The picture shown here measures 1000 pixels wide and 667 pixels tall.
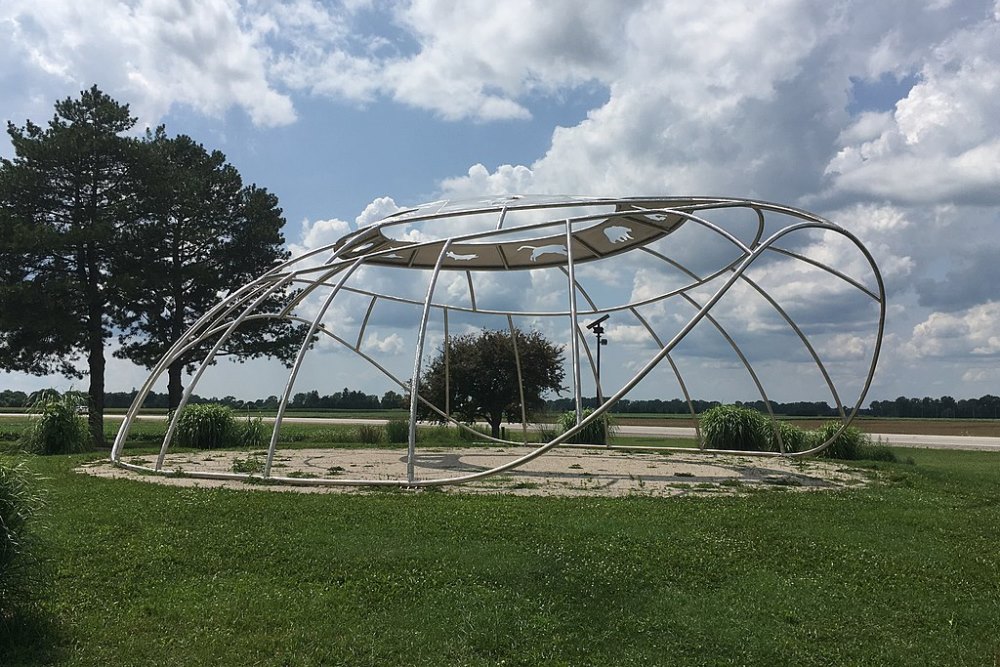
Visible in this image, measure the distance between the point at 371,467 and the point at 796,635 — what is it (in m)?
8.72

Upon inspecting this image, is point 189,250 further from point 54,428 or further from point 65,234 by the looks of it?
point 54,428

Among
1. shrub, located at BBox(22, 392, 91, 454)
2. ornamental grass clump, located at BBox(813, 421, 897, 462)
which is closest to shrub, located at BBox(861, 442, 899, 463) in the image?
ornamental grass clump, located at BBox(813, 421, 897, 462)

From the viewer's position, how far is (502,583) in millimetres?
6262

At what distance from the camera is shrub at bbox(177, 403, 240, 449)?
18438mm

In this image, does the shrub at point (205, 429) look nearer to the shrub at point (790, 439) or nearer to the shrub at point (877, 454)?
the shrub at point (790, 439)

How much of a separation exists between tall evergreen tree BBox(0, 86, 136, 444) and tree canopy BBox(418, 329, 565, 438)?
443 inches

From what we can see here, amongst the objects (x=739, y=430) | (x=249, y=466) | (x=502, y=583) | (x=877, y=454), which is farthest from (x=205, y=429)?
(x=877, y=454)

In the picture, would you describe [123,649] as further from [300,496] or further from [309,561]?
[300,496]

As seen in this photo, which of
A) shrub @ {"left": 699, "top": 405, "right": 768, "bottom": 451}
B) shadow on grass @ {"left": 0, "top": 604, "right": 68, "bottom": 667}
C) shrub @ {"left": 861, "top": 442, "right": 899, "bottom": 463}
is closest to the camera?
shadow on grass @ {"left": 0, "top": 604, "right": 68, "bottom": 667}

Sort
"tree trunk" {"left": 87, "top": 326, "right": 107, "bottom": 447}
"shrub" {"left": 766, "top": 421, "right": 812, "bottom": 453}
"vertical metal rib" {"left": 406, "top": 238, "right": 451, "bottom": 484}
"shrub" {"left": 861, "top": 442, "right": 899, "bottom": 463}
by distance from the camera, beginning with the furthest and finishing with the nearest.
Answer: "tree trunk" {"left": 87, "top": 326, "right": 107, "bottom": 447}, "shrub" {"left": 766, "top": 421, "right": 812, "bottom": 453}, "shrub" {"left": 861, "top": 442, "right": 899, "bottom": 463}, "vertical metal rib" {"left": 406, "top": 238, "right": 451, "bottom": 484}

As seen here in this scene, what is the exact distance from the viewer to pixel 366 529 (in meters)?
7.65

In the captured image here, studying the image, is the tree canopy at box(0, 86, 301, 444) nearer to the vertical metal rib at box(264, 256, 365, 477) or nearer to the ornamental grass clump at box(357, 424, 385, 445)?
the ornamental grass clump at box(357, 424, 385, 445)

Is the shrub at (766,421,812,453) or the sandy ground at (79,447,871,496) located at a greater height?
the shrub at (766,421,812,453)

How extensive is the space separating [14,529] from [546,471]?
8.79 metres
